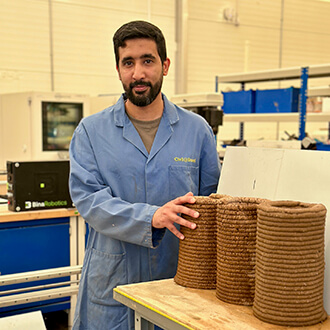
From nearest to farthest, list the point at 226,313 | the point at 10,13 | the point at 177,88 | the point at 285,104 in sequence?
the point at 226,313, the point at 285,104, the point at 10,13, the point at 177,88

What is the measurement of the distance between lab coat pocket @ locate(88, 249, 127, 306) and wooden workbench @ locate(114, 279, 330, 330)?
1.00 feet

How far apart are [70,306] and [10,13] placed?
394 centimetres

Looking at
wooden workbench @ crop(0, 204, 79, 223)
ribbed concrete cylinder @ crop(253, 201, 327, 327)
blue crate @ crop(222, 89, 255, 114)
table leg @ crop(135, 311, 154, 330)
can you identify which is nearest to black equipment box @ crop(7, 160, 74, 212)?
wooden workbench @ crop(0, 204, 79, 223)

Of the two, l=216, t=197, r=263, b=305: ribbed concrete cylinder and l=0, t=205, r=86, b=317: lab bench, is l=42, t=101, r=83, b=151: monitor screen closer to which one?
l=0, t=205, r=86, b=317: lab bench

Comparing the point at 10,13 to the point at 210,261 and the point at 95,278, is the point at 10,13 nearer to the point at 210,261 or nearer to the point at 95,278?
the point at 95,278

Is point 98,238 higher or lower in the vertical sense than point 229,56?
lower

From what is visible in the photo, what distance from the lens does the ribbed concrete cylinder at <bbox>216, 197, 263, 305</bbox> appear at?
1.19 meters

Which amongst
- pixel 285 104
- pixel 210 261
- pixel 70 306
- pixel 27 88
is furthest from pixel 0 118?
pixel 210 261

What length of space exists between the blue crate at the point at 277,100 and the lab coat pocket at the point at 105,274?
3.41m

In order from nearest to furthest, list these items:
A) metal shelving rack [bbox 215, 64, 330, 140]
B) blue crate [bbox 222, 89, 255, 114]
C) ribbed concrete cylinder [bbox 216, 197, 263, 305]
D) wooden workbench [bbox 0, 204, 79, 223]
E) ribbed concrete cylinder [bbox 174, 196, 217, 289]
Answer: ribbed concrete cylinder [bbox 216, 197, 263, 305], ribbed concrete cylinder [bbox 174, 196, 217, 289], wooden workbench [bbox 0, 204, 79, 223], metal shelving rack [bbox 215, 64, 330, 140], blue crate [bbox 222, 89, 255, 114]

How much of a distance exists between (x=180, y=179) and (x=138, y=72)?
402mm

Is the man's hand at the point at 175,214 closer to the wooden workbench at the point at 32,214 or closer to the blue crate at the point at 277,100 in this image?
the wooden workbench at the point at 32,214

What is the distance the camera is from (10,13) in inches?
223

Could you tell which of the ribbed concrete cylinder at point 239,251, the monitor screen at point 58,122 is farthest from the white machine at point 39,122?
the ribbed concrete cylinder at point 239,251
